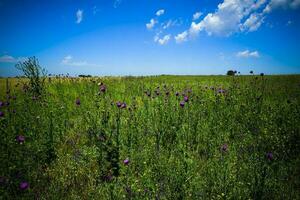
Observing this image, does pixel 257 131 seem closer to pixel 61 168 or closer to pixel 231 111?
pixel 231 111

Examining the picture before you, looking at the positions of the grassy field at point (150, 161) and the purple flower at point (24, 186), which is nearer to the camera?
the purple flower at point (24, 186)

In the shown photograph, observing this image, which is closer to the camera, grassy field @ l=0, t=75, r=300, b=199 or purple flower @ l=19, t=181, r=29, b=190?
purple flower @ l=19, t=181, r=29, b=190

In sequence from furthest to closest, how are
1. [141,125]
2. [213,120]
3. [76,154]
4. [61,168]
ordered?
[213,120]
[141,125]
[76,154]
[61,168]

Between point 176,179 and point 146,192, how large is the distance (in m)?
0.43

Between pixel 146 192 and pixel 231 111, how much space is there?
13.3 feet

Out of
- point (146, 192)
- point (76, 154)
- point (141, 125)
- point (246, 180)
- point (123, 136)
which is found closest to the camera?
point (146, 192)

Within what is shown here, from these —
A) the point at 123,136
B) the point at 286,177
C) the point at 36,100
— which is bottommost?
the point at 286,177

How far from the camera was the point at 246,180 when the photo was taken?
3.26 meters

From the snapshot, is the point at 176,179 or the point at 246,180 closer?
the point at 176,179

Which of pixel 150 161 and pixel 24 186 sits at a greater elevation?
pixel 24 186

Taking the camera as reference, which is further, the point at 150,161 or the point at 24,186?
the point at 150,161

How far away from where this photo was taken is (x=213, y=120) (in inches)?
223

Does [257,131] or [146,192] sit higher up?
[257,131]

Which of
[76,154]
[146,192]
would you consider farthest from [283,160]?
[76,154]
